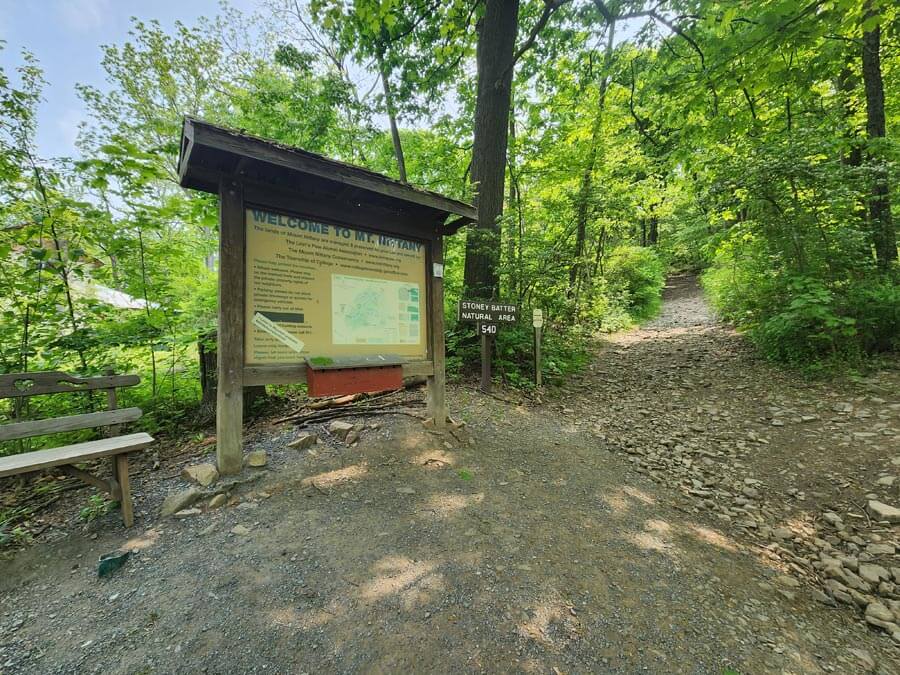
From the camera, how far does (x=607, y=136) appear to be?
839 cm

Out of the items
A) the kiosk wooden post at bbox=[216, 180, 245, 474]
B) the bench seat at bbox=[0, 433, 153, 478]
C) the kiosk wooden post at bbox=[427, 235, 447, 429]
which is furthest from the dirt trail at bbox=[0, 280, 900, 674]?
the bench seat at bbox=[0, 433, 153, 478]

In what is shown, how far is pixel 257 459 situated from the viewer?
10.9 feet

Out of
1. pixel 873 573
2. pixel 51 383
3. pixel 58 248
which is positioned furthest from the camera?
pixel 58 248

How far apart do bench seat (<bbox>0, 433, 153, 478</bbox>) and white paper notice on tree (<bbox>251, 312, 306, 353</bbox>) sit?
121 cm

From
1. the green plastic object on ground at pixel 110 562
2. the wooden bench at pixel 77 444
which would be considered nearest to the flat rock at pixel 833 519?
the green plastic object on ground at pixel 110 562

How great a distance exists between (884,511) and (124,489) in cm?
602

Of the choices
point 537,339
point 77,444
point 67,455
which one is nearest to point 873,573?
point 537,339

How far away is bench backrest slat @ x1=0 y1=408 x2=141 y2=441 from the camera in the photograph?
2.65m

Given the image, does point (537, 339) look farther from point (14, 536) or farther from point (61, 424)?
point (14, 536)

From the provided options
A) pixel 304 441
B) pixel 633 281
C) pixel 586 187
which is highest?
pixel 586 187

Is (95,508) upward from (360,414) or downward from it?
downward

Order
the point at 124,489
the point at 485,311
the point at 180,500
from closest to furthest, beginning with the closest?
1. the point at 124,489
2. the point at 180,500
3. the point at 485,311

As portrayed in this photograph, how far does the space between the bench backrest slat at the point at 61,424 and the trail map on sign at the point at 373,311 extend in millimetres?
1908

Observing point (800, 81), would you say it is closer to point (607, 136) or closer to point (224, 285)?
point (607, 136)
